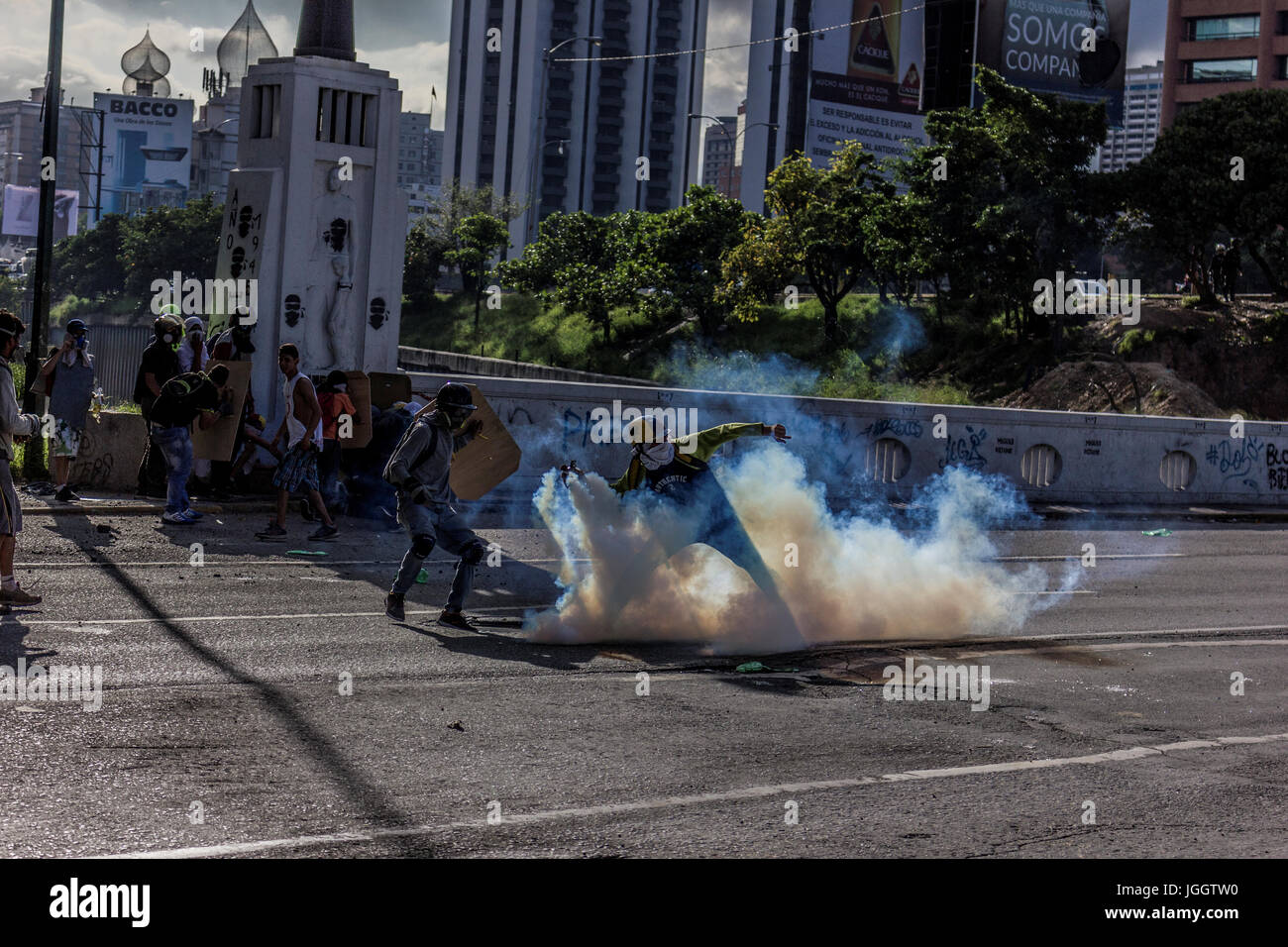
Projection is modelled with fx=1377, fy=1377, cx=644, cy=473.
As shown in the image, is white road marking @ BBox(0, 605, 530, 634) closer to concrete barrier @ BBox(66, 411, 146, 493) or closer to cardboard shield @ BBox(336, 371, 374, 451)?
cardboard shield @ BBox(336, 371, 374, 451)

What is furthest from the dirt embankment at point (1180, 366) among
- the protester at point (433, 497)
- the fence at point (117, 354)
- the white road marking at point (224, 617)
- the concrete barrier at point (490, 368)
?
the protester at point (433, 497)

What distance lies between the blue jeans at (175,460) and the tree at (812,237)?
116ft

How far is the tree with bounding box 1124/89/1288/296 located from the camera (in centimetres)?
4153

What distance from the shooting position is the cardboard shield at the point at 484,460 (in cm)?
1514

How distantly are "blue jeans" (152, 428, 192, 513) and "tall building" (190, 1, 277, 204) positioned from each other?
134 metres

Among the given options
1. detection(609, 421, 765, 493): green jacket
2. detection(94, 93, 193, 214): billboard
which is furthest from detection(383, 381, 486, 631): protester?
detection(94, 93, 193, 214): billboard

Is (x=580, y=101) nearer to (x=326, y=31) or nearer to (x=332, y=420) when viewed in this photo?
(x=326, y=31)

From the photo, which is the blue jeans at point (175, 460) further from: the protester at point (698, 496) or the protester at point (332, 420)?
the protester at point (698, 496)

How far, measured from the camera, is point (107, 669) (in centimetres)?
820

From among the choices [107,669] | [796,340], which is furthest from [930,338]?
[107,669]

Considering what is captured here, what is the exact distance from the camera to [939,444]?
21.9 m

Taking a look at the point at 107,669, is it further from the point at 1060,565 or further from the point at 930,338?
the point at 930,338
